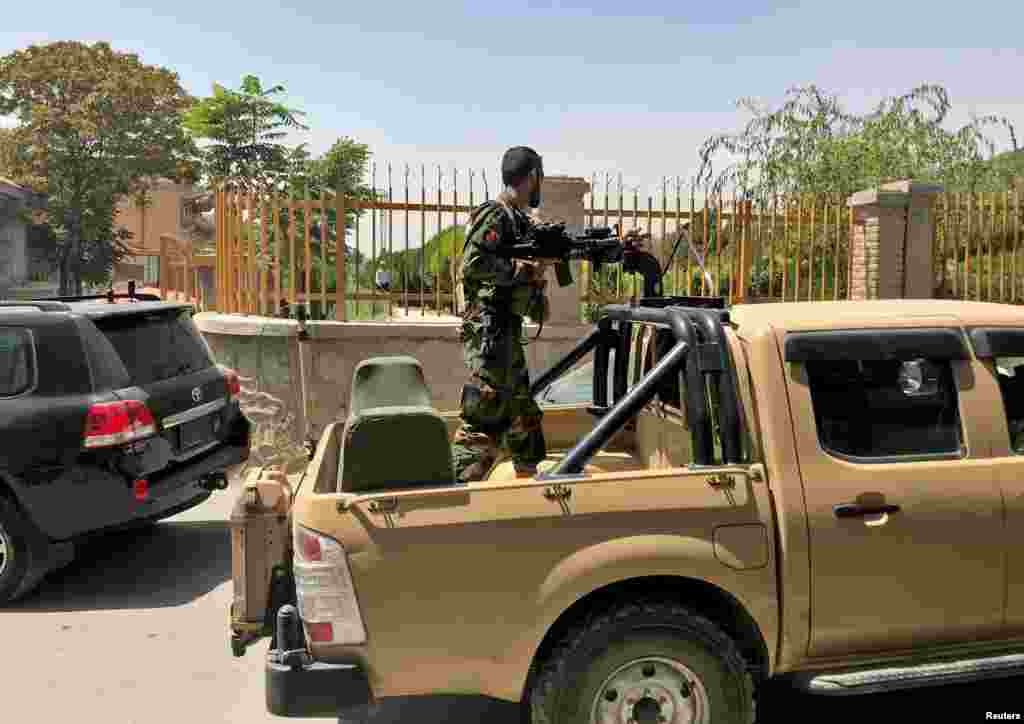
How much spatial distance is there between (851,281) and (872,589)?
9058mm

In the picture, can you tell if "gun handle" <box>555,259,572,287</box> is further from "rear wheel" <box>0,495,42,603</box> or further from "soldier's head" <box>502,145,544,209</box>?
"rear wheel" <box>0,495,42,603</box>

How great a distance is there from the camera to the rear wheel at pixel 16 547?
4.94 meters

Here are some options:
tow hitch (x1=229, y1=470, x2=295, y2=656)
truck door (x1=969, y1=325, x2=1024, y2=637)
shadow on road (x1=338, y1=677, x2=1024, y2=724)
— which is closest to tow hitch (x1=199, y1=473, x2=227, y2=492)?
shadow on road (x1=338, y1=677, x2=1024, y2=724)

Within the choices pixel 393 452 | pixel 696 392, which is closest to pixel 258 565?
pixel 393 452

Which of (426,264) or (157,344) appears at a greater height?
(426,264)

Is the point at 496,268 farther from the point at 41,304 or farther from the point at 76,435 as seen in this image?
the point at 41,304

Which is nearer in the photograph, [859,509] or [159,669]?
[859,509]

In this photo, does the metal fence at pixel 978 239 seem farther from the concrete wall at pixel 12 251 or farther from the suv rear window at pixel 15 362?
the concrete wall at pixel 12 251

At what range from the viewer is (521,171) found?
4609 mm

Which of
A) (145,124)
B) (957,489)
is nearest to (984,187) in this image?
(957,489)

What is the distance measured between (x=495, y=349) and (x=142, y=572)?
9.24ft

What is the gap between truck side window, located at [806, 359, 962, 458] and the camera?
9.86 feet

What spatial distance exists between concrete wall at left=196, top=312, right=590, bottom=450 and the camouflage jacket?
424 centimetres

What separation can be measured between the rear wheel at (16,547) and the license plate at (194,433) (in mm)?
911
